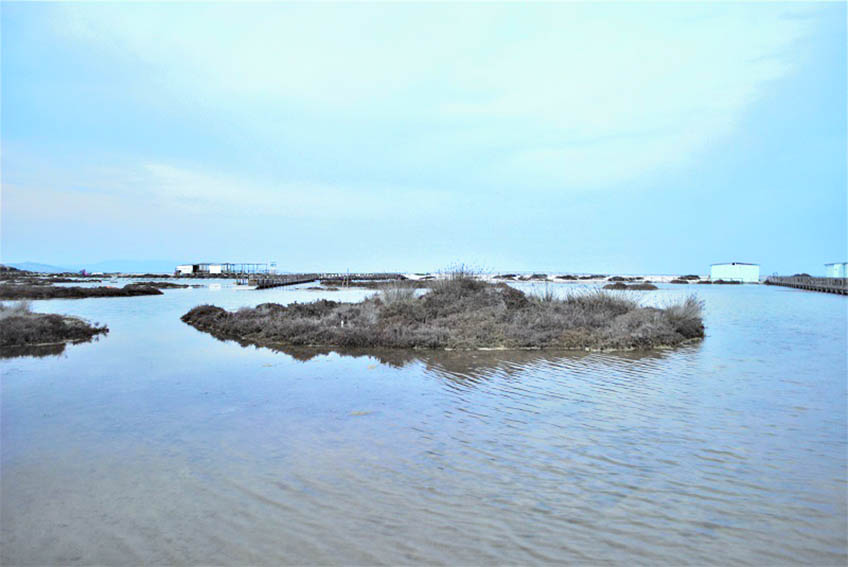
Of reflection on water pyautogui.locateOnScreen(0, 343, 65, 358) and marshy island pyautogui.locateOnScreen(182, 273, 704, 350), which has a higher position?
marshy island pyautogui.locateOnScreen(182, 273, 704, 350)

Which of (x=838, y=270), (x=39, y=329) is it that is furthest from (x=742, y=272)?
(x=39, y=329)

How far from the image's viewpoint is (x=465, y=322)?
55.4 ft

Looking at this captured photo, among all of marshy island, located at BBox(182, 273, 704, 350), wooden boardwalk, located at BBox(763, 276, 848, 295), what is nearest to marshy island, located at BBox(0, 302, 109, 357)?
marshy island, located at BBox(182, 273, 704, 350)

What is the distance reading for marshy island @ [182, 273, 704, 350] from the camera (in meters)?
14.3

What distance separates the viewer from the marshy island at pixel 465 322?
14.3 meters

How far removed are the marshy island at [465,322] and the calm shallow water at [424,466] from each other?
139 inches

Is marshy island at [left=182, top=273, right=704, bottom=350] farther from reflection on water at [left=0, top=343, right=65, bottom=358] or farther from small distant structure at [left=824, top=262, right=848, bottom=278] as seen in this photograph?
small distant structure at [left=824, top=262, right=848, bottom=278]

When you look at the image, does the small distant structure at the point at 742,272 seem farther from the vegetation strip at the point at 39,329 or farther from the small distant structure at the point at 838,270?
the vegetation strip at the point at 39,329

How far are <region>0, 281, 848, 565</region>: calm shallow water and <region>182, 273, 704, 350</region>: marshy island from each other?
353 centimetres

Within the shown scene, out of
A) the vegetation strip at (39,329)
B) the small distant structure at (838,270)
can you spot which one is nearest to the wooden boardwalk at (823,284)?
the small distant structure at (838,270)

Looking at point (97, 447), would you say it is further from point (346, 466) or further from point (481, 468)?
point (481, 468)

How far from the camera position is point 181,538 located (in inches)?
156

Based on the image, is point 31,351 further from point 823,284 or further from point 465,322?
point 823,284

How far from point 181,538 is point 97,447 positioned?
9.54 feet
